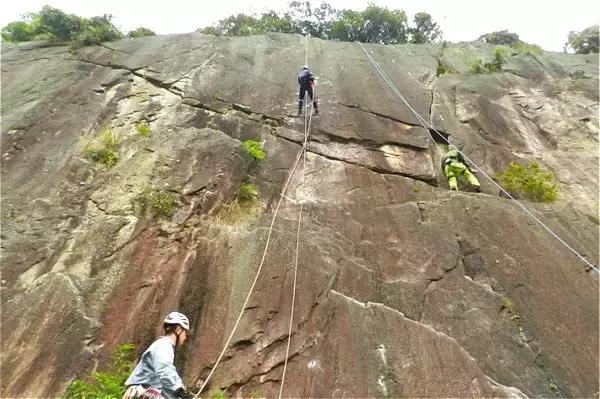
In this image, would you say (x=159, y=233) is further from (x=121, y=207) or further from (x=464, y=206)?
(x=464, y=206)

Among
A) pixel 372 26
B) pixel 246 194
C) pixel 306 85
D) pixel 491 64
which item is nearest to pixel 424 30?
pixel 372 26

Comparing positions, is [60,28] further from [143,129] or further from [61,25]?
[143,129]

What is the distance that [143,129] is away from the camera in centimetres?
975

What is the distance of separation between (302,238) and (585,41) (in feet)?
48.8

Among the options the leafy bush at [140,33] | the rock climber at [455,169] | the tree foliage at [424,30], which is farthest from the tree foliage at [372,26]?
the rock climber at [455,169]

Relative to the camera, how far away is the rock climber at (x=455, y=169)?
9.11 meters

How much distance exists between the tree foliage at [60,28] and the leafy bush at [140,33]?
2.20 ft

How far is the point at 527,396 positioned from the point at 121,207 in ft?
23.1

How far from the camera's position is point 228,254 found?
7.37 metres

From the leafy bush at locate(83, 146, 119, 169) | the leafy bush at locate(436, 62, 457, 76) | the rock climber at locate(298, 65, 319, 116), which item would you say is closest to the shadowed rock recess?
the leafy bush at locate(83, 146, 119, 169)

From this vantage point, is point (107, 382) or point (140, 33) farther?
point (140, 33)

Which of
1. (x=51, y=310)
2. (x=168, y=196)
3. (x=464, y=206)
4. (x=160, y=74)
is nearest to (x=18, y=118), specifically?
(x=160, y=74)

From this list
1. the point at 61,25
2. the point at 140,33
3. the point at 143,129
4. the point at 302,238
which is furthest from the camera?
the point at 140,33

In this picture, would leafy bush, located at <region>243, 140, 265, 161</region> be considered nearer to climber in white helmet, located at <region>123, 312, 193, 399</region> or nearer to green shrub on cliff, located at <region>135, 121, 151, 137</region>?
green shrub on cliff, located at <region>135, 121, 151, 137</region>
